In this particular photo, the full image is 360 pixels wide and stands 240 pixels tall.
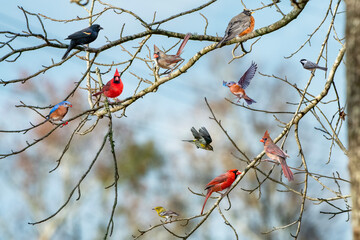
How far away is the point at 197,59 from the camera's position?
399 centimetres

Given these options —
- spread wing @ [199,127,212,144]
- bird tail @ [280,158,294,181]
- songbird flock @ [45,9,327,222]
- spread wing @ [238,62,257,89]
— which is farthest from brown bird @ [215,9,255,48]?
bird tail @ [280,158,294,181]

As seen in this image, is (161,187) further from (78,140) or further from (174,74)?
(174,74)

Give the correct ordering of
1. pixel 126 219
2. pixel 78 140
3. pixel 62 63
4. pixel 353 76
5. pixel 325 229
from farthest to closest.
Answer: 1. pixel 126 219
2. pixel 78 140
3. pixel 325 229
4. pixel 62 63
5. pixel 353 76

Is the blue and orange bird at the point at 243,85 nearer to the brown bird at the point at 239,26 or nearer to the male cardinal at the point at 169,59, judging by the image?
the brown bird at the point at 239,26

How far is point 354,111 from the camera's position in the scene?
2369mm

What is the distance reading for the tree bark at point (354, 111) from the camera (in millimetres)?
2359

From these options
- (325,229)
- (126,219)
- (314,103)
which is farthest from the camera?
(126,219)

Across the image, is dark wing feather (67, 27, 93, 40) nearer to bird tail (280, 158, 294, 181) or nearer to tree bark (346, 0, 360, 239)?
bird tail (280, 158, 294, 181)

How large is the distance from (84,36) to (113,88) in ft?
1.39

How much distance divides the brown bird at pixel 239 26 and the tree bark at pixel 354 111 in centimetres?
153

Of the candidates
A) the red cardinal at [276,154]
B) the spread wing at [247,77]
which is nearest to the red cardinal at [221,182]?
the red cardinal at [276,154]

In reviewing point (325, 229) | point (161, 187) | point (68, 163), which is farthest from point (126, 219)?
point (325, 229)

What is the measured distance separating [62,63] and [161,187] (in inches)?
602

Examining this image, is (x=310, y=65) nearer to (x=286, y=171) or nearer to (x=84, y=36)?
(x=286, y=171)
